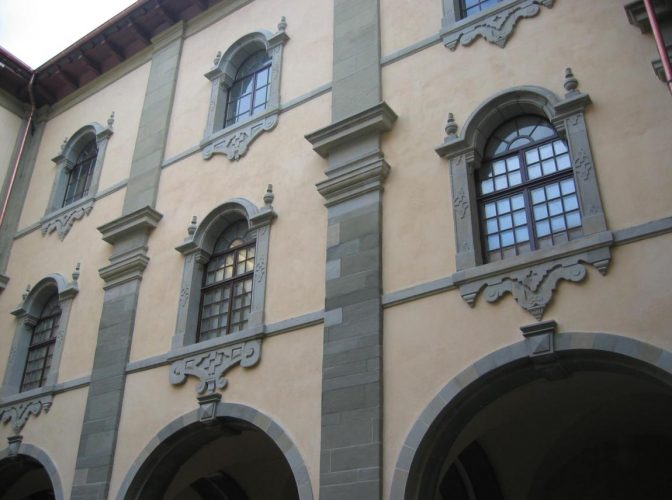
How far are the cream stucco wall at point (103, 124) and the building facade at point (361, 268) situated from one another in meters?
0.14

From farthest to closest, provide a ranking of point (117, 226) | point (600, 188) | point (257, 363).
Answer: point (117, 226) < point (257, 363) < point (600, 188)

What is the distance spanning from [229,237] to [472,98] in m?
4.69

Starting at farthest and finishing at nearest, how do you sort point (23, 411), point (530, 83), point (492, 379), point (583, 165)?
point (23, 411) < point (530, 83) < point (583, 165) < point (492, 379)

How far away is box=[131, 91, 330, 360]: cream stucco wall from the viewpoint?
1096cm

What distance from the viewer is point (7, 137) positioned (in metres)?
18.2

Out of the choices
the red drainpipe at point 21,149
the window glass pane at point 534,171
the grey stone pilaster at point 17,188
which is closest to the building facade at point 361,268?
the window glass pane at point 534,171

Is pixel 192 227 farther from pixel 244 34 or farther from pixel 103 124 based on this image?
pixel 103 124

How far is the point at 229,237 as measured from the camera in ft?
41.6

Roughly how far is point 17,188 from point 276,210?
29.1ft

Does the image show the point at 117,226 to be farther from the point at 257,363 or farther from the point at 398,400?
the point at 398,400

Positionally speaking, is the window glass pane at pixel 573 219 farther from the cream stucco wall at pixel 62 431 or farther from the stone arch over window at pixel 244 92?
the cream stucco wall at pixel 62 431

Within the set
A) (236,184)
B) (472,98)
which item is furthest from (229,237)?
(472,98)

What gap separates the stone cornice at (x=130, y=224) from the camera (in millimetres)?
13484

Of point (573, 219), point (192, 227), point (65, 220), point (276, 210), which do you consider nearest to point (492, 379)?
point (573, 219)
